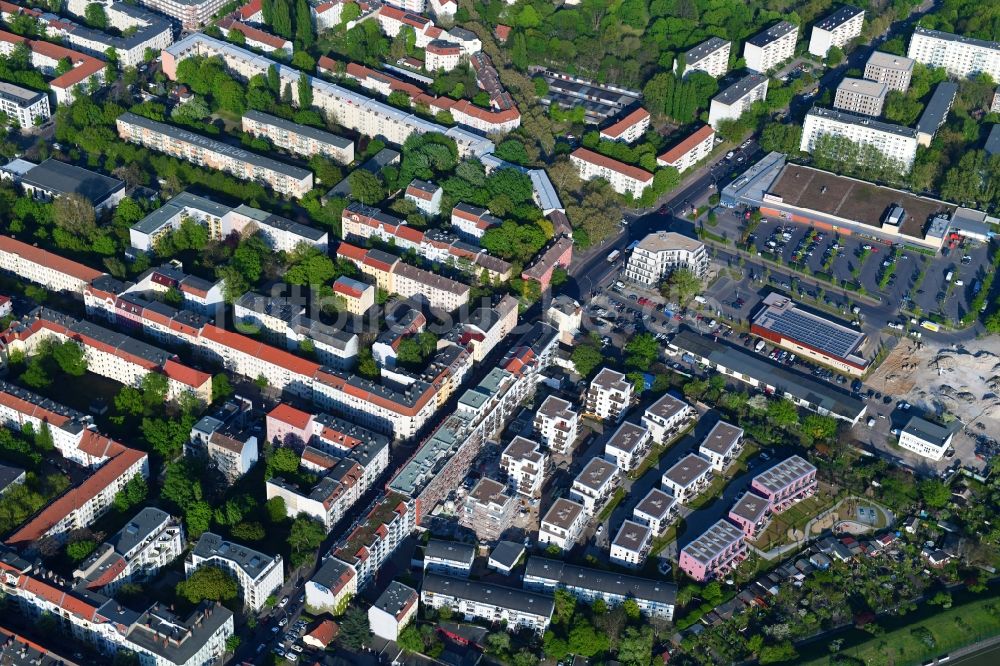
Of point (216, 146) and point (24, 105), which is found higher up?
point (24, 105)

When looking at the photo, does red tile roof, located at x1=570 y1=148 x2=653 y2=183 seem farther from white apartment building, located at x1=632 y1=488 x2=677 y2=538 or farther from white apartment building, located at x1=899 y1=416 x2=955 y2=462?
white apartment building, located at x1=632 y1=488 x2=677 y2=538

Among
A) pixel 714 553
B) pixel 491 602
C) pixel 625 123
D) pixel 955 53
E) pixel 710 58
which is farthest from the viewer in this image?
pixel 955 53

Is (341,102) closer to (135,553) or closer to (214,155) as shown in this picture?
(214,155)

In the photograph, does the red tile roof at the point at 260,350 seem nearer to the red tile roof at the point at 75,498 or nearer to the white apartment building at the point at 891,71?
the red tile roof at the point at 75,498

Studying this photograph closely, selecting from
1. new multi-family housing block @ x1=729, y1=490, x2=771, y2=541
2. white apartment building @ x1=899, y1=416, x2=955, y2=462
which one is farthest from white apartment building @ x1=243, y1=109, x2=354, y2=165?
white apartment building @ x1=899, y1=416, x2=955, y2=462

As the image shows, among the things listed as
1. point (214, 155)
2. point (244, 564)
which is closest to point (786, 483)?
point (244, 564)

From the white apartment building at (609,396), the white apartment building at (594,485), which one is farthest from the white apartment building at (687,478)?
the white apartment building at (609,396)
